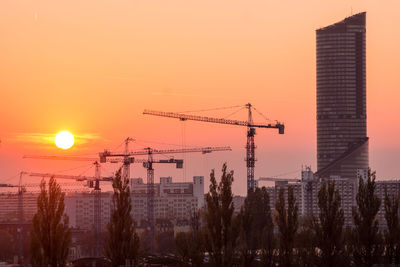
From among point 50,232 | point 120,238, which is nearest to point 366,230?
point 120,238

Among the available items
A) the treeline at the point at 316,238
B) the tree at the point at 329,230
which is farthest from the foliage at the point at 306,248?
the tree at the point at 329,230

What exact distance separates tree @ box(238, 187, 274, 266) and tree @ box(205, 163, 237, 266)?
147 centimetres

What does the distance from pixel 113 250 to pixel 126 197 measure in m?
4.85

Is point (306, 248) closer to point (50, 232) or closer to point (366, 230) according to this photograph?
point (366, 230)

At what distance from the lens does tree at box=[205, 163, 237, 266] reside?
90750 millimetres

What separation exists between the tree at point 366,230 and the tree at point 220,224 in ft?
66.3

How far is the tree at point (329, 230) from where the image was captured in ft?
337

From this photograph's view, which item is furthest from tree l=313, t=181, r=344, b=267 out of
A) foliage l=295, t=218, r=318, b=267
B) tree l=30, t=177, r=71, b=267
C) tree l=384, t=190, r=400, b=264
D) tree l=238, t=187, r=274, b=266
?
tree l=30, t=177, r=71, b=267

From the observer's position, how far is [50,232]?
83.6 metres

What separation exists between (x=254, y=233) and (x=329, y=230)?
34.0 m

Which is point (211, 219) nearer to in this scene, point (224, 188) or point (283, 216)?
point (224, 188)

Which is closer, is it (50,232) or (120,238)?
(50,232)

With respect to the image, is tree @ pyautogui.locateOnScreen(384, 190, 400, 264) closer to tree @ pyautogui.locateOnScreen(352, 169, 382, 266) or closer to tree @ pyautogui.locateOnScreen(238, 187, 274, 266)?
tree @ pyautogui.locateOnScreen(352, 169, 382, 266)

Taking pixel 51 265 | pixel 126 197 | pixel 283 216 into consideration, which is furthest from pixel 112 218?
pixel 283 216
